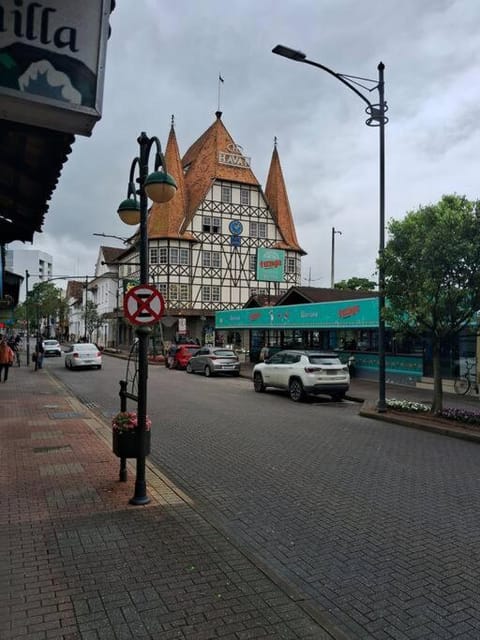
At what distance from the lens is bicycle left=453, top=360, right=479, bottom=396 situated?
18406mm

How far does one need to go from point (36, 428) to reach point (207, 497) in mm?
5897

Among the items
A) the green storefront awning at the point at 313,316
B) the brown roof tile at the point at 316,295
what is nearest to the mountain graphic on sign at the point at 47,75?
the green storefront awning at the point at 313,316

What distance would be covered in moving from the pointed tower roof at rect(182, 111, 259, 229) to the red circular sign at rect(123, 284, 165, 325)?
45.3 metres

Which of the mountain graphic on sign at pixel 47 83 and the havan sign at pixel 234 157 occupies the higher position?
the havan sign at pixel 234 157

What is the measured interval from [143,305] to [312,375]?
10983 millimetres

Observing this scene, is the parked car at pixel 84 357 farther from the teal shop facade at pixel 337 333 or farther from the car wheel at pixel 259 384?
the car wheel at pixel 259 384

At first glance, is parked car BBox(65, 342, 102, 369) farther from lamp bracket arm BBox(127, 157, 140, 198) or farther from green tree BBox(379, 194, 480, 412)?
lamp bracket arm BBox(127, 157, 140, 198)

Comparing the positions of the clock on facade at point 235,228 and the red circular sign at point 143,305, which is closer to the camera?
the red circular sign at point 143,305

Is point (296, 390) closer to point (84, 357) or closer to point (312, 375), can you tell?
point (312, 375)

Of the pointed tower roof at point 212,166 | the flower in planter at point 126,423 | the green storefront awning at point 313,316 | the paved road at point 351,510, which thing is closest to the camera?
the paved road at point 351,510

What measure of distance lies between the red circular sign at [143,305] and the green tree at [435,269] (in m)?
7.85

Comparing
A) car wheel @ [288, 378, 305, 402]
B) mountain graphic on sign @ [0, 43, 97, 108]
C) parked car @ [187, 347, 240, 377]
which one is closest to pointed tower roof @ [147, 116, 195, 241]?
parked car @ [187, 347, 240, 377]

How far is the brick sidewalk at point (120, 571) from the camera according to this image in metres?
3.39

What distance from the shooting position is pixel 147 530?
5.09m
